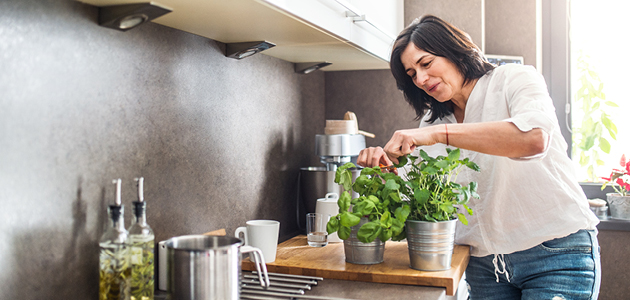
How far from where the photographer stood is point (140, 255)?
915 mm

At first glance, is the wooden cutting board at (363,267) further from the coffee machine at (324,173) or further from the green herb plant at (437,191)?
the coffee machine at (324,173)

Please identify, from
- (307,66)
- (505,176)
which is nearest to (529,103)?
(505,176)

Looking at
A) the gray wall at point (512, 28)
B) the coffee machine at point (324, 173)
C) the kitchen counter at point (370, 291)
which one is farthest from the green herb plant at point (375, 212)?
the gray wall at point (512, 28)

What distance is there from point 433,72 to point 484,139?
32 cm

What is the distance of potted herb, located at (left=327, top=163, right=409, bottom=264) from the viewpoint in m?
1.14

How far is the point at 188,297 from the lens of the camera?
2.79 feet

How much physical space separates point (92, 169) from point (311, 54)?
86cm

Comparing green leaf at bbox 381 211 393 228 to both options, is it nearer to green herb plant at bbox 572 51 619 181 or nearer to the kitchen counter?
the kitchen counter

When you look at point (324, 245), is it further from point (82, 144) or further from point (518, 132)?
point (82, 144)

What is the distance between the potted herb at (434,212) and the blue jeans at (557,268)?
0.86 feet

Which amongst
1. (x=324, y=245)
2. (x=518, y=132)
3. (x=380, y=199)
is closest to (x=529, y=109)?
(x=518, y=132)

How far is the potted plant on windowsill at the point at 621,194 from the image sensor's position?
87.8 inches

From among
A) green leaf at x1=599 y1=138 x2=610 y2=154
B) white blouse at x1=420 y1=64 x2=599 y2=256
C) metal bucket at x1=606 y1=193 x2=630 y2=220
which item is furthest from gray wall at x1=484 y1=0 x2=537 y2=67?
white blouse at x1=420 y1=64 x2=599 y2=256

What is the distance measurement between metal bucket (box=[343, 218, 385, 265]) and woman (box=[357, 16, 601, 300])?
21 centimetres
